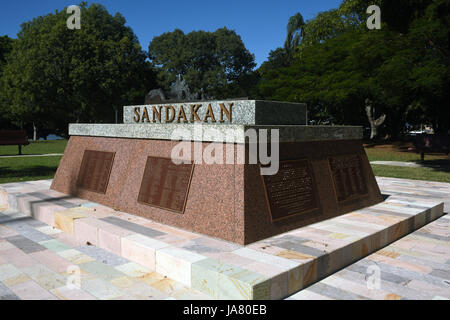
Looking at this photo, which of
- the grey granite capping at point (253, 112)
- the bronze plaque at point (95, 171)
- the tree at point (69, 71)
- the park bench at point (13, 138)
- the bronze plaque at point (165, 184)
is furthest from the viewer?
the tree at point (69, 71)

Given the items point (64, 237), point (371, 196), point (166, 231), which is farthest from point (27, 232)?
point (371, 196)

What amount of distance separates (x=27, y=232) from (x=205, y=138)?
11.1ft

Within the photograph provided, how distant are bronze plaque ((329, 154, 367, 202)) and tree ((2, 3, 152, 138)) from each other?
2729cm

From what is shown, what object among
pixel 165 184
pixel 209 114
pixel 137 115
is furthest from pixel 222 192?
pixel 137 115

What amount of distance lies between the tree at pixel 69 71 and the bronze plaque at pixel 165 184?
87.3ft

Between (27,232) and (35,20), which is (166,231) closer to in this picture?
(27,232)

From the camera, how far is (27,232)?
6016 mm

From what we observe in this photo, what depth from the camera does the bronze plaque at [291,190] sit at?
5.13 metres

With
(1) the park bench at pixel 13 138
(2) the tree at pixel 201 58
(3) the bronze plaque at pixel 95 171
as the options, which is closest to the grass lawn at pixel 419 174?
(3) the bronze plaque at pixel 95 171

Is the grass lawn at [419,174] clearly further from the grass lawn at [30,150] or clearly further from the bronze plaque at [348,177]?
the grass lawn at [30,150]

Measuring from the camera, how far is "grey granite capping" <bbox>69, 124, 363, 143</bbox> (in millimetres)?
4949

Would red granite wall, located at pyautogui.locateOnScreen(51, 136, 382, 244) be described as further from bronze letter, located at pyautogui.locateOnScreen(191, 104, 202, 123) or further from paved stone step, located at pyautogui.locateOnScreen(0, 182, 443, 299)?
bronze letter, located at pyautogui.locateOnScreen(191, 104, 202, 123)

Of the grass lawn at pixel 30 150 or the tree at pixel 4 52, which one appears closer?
the grass lawn at pixel 30 150

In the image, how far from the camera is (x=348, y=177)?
6.63 metres
